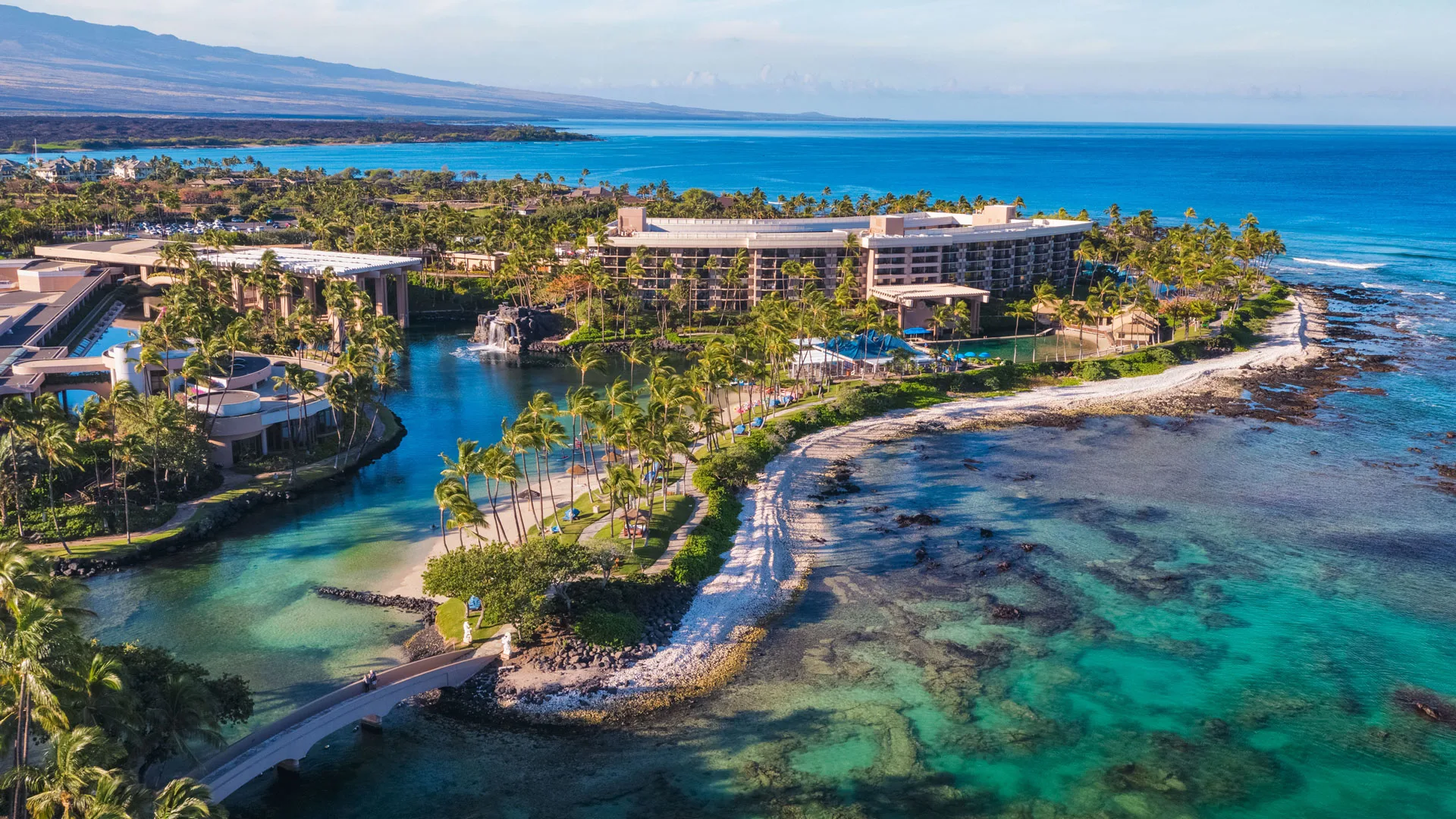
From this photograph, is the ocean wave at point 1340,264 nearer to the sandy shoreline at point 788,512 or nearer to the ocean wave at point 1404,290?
the ocean wave at point 1404,290

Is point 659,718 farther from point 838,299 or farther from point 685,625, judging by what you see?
point 838,299

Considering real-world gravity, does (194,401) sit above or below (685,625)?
above

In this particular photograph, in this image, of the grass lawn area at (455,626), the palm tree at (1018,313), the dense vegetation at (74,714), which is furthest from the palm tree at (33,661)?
the palm tree at (1018,313)

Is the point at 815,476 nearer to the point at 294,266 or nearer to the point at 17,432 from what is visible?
the point at 17,432

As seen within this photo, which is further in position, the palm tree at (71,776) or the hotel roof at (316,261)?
the hotel roof at (316,261)

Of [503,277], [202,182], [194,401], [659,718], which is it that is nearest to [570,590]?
[659,718]

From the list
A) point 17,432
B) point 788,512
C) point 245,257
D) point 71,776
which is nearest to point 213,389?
point 17,432

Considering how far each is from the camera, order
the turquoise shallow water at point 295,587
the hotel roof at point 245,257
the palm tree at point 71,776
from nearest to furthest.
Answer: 1. the palm tree at point 71,776
2. the turquoise shallow water at point 295,587
3. the hotel roof at point 245,257
